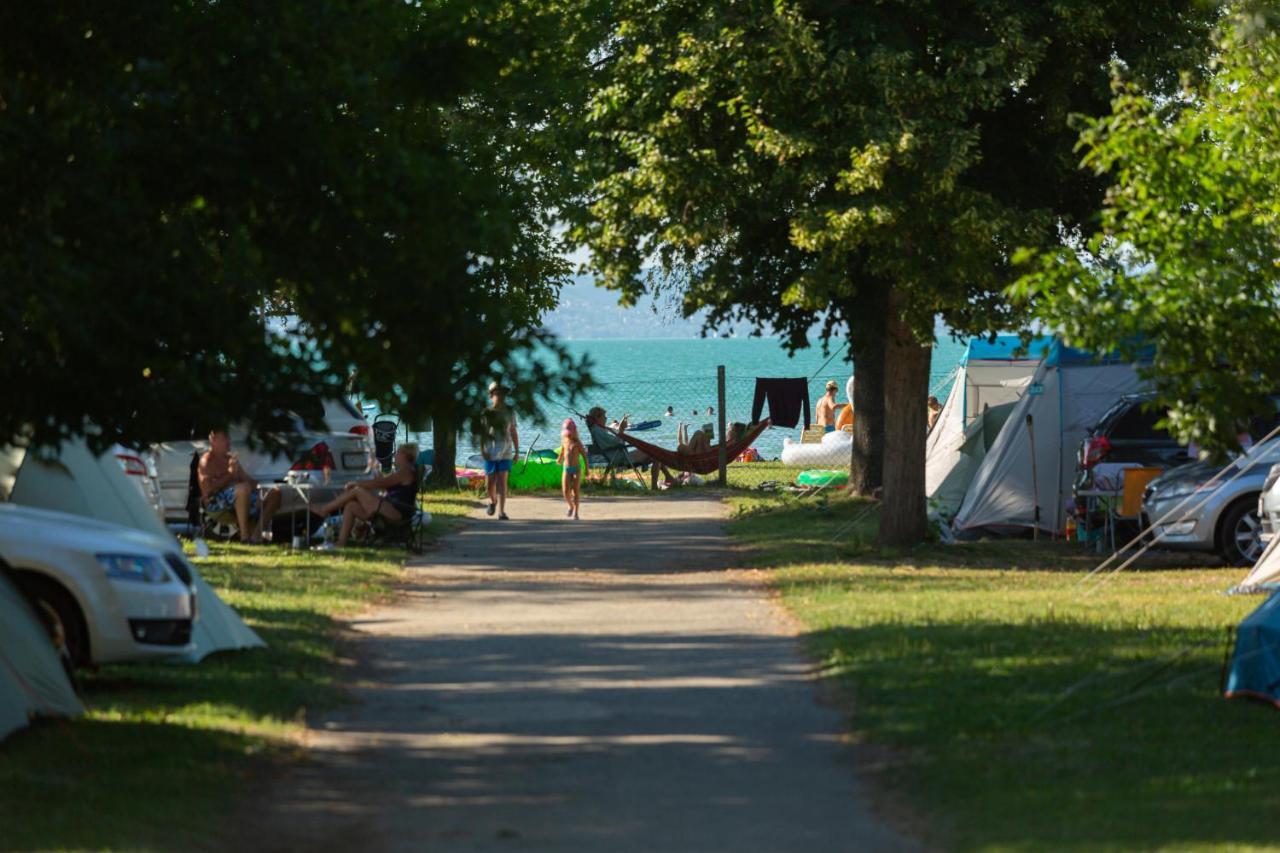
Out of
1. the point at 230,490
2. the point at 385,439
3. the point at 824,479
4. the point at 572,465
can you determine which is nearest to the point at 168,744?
the point at 230,490

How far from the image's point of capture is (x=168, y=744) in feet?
28.5

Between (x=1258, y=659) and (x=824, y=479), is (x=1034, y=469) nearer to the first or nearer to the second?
(x=824, y=479)

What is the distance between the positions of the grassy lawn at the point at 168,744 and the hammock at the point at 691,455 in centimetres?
1538

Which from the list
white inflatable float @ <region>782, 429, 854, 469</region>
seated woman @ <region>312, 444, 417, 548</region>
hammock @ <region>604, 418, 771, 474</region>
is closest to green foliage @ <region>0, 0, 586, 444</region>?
seated woman @ <region>312, 444, 417, 548</region>

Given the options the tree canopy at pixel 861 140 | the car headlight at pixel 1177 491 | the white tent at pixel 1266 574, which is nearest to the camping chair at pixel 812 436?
the tree canopy at pixel 861 140

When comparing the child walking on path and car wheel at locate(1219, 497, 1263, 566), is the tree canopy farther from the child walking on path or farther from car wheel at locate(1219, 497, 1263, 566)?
the child walking on path

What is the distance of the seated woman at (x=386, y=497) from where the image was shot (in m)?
18.7

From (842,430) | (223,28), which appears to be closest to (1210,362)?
(223,28)

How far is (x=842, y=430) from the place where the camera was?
110ft

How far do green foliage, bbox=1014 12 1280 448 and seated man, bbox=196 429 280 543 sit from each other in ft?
33.0

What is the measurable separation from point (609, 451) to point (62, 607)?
21031 millimetres

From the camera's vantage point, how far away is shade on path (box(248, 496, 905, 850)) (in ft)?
23.7

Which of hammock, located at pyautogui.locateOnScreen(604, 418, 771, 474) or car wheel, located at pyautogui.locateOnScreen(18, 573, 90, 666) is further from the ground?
hammock, located at pyautogui.locateOnScreen(604, 418, 771, 474)

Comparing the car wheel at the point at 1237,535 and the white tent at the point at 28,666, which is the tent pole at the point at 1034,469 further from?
the white tent at the point at 28,666
